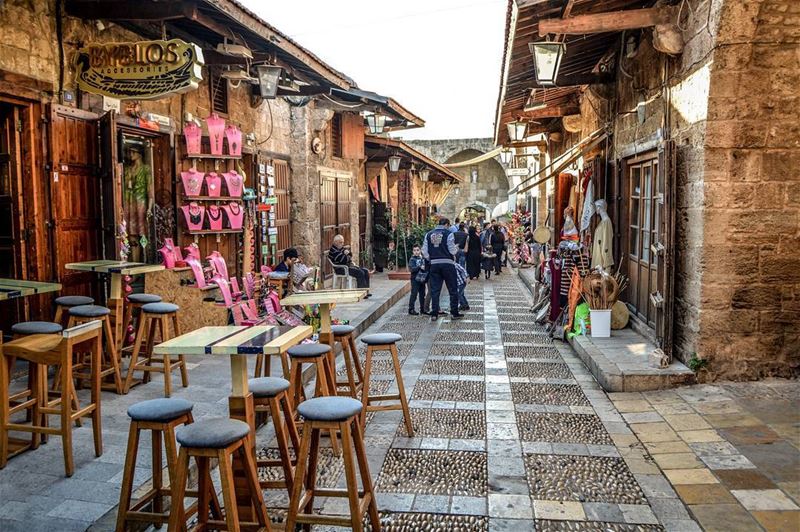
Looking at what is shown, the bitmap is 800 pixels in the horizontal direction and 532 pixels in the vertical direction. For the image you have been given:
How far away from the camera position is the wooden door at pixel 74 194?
614cm

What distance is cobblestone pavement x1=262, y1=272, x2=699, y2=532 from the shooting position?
12.6 ft

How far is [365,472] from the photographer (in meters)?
3.56

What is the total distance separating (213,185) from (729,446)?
661 cm

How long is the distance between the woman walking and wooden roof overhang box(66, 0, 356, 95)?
24.9 ft

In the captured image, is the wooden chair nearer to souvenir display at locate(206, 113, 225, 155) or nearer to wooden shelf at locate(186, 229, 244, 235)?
wooden shelf at locate(186, 229, 244, 235)

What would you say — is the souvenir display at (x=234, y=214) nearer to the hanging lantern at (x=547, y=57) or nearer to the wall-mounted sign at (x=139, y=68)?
the wall-mounted sign at (x=139, y=68)

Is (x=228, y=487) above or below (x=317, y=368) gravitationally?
below

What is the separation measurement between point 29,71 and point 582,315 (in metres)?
6.64

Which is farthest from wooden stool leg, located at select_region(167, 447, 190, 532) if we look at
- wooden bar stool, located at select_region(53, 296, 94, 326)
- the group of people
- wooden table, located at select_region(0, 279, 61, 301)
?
the group of people

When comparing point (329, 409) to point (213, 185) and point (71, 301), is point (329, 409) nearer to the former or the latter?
point (71, 301)

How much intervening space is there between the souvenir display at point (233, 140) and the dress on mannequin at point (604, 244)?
17.2 ft

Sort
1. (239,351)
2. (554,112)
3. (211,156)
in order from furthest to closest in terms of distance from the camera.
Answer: (554,112)
(211,156)
(239,351)

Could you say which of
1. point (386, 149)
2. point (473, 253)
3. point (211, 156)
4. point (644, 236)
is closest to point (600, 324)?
point (644, 236)

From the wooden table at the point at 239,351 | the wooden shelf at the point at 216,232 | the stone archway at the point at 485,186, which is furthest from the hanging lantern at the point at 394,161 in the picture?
the stone archway at the point at 485,186
